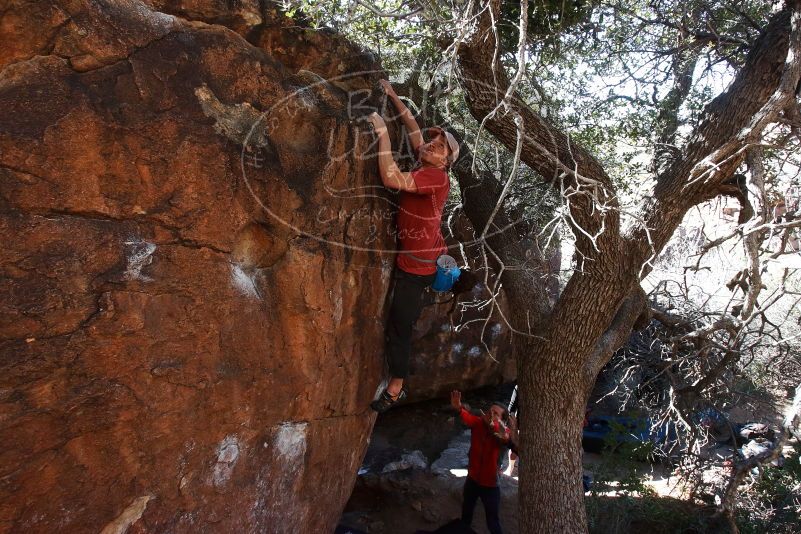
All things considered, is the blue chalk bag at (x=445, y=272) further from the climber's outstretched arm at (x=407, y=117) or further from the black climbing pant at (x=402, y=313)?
the climber's outstretched arm at (x=407, y=117)

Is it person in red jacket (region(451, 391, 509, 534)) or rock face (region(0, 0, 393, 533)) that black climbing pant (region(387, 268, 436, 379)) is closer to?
rock face (region(0, 0, 393, 533))

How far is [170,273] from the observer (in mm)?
2842

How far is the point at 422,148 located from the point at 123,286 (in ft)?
6.69

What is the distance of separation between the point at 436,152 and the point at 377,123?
45cm

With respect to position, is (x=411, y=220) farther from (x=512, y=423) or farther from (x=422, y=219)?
(x=512, y=423)

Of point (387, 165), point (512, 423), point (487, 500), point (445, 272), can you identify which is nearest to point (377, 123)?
point (387, 165)

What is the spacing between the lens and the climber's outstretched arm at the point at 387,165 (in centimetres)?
364

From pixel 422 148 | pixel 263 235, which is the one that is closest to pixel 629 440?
pixel 422 148

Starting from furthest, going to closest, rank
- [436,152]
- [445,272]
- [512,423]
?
[512,423], [445,272], [436,152]

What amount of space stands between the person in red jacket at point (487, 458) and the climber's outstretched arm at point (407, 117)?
100 inches

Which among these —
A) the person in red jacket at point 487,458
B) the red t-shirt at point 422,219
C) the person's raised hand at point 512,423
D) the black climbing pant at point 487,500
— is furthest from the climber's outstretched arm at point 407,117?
the black climbing pant at point 487,500

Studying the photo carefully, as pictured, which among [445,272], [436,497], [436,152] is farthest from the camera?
[436,497]

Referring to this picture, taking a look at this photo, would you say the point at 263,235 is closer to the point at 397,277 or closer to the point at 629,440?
the point at 397,277

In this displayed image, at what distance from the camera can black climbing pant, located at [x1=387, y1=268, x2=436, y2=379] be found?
4031 mm
